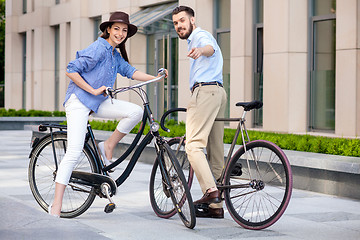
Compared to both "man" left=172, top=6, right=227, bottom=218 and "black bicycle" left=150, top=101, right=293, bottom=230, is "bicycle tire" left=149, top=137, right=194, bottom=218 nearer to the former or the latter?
"black bicycle" left=150, top=101, right=293, bottom=230

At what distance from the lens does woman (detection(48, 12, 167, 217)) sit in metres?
6.48

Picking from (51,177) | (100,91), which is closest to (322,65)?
(51,177)

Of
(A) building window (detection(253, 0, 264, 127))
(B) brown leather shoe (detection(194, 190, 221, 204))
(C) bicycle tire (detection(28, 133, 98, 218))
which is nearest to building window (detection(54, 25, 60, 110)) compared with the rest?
(A) building window (detection(253, 0, 264, 127))

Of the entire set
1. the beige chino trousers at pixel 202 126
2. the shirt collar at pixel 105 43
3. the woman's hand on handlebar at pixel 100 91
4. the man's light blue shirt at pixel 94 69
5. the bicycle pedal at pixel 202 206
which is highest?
the shirt collar at pixel 105 43

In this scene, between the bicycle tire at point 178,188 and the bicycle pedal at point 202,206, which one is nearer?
the bicycle tire at point 178,188

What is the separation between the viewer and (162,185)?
6.70m

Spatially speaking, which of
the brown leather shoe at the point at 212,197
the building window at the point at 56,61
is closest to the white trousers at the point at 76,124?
the brown leather shoe at the point at 212,197

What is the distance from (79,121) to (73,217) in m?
0.93

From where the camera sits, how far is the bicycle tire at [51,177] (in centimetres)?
676

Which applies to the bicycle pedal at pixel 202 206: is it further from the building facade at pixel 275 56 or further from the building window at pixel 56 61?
the building window at pixel 56 61

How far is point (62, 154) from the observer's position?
710cm

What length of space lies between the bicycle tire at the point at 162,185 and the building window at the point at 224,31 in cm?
1212

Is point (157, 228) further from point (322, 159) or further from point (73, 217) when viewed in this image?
point (322, 159)

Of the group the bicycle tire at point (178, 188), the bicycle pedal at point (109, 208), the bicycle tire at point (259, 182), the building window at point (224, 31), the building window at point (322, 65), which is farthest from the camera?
the building window at point (224, 31)
